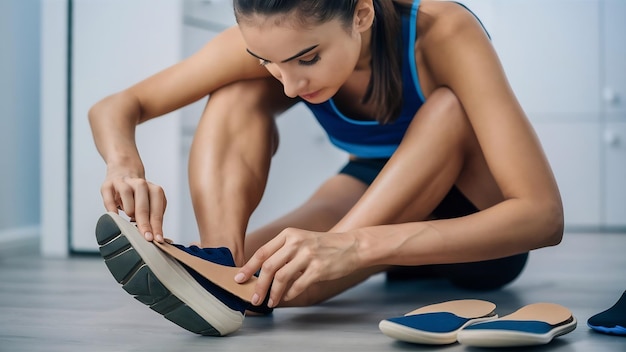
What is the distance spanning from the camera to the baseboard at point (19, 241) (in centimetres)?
225

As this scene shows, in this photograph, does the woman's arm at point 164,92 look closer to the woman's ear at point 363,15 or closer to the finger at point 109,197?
the finger at point 109,197

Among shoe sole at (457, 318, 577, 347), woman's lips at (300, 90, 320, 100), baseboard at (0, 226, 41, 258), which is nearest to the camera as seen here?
shoe sole at (457, 318, 577, 347)

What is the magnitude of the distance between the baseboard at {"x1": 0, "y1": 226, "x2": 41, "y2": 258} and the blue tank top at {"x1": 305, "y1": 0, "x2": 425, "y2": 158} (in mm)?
1177

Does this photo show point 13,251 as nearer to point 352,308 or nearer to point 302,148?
point 302,148

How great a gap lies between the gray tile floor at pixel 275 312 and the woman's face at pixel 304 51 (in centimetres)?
34

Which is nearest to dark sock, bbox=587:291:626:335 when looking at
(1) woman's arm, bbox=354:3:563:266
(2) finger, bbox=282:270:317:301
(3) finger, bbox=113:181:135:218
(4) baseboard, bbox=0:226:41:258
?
(1) woman's arm, bbox=354:3:563:266

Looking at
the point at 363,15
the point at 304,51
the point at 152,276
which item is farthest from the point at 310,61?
the point at 152,276

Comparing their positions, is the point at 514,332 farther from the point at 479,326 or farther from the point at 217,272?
the point at 217,272

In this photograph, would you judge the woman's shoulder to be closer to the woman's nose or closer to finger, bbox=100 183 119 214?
the woman's nose

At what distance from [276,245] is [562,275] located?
1013mm

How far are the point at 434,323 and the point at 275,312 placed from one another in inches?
13.3

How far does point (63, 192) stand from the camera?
2.22 meters

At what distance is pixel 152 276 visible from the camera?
95 centimetres

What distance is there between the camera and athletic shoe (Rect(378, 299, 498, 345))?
975 mm
